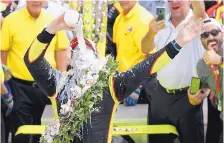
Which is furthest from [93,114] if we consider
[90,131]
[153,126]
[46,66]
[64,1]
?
[64,1]

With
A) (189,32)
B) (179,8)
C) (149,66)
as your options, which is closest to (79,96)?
(149,66)

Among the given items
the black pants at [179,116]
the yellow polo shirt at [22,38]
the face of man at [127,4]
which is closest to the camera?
the black pants at [179,116]

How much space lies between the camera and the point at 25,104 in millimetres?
4621

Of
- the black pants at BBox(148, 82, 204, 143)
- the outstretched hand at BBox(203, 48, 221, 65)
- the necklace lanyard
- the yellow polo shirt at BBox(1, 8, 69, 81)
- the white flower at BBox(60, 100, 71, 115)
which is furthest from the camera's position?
the yellow polo shirt at BBox(1, 8, 69, 81)

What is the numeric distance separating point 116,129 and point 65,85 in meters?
0.85

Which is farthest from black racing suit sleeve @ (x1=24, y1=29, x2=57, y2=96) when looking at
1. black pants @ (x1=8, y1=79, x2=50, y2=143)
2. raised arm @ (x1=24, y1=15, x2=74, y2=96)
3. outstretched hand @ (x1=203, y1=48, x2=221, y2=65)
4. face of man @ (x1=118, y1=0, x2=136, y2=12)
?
face of man @ (x1=118, y1=0, x2=136, y2=12)

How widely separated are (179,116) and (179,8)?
823 mm

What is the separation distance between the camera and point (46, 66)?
10.7ft

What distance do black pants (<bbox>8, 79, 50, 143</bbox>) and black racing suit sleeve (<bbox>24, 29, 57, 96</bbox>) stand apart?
1.34m

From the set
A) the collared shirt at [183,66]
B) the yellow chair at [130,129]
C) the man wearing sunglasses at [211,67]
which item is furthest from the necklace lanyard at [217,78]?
the yellow chair at [130,129]

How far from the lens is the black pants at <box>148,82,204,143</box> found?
4.17 meters

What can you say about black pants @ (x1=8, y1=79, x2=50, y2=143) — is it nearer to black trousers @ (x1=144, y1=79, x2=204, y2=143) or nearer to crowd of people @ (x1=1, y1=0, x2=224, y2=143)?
crowd of people @ (x1=1, y1=0, x2=224, y2=143)

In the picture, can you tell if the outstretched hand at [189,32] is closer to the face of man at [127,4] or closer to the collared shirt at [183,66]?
the collared shirt at [183,66]

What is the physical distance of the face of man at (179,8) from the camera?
Answer: 4.24 metres
